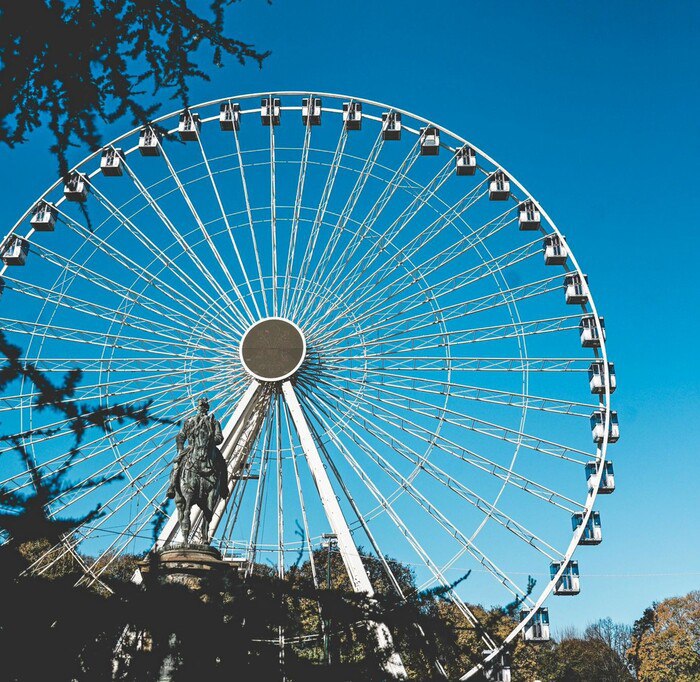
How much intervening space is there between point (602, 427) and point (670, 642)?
1449 inches

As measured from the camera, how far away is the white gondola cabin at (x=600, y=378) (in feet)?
65.3

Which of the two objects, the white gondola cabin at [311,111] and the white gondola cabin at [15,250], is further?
the white gondola cabin at [311,111]

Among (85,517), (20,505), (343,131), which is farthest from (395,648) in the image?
(343,131)

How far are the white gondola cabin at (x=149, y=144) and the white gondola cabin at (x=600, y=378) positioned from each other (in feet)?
45.8

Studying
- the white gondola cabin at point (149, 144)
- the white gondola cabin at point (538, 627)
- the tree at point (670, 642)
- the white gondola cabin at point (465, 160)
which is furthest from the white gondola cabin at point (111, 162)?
the tree at point (670, 642)

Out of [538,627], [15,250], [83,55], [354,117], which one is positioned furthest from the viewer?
[354,117]

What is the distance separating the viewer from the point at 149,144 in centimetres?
2167

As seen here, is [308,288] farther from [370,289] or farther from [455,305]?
[455,305]

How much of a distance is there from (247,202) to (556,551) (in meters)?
12.7

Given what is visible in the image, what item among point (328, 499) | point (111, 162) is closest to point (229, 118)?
point (111, 162)

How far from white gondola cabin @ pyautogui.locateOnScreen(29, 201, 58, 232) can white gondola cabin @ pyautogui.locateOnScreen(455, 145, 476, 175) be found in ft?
39.1

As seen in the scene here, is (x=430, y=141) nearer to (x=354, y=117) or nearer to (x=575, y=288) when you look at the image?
(x=354, y=117)

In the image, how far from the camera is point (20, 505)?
363 cm

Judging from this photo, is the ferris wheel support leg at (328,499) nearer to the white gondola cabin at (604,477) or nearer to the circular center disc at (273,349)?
the circular center disc at (273,349)
